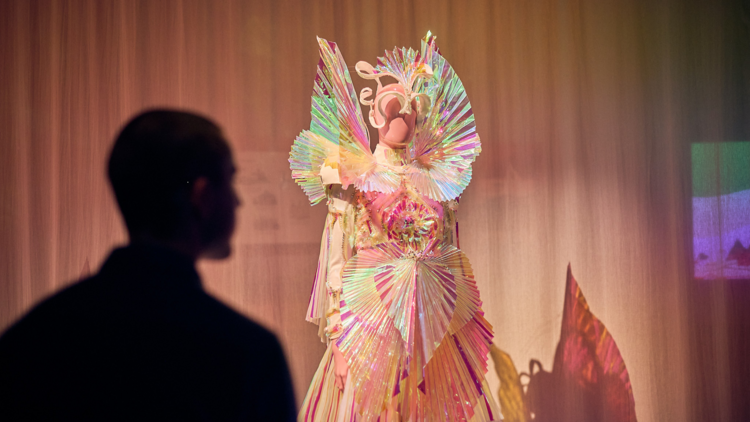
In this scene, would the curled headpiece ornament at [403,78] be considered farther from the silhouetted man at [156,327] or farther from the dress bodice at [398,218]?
the silhouetted man at [156,327]

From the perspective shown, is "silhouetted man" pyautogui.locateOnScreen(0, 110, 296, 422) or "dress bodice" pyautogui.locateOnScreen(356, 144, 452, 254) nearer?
"silhouetted man" pyautogui.locateOnScreen(0, 110, 296, 422)

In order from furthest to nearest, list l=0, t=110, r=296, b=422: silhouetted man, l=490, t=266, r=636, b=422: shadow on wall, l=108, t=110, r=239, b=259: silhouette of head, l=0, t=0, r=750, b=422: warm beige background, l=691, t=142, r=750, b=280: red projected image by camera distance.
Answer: l=691, t=142, r=750, b=280: red projected image, l=490, t=266, r=636, b=422: shadow on wall, l=0, t=0, r=750, b=422: warm beige background, l=108, t=110, r=239, b=259: silhouette of head, l=0, t=110, r=296, b=422: silhouetted man

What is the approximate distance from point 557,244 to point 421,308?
102cm

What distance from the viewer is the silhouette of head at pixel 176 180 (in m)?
1.65

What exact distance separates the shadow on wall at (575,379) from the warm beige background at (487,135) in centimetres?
5

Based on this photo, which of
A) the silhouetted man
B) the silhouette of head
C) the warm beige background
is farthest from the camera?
the warm beige background

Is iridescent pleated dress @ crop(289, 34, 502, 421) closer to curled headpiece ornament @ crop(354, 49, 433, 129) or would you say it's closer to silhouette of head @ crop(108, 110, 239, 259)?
curled headpiece ornament @ crop(354, 49, 433, 129)

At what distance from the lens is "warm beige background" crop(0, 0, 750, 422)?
1771 mm

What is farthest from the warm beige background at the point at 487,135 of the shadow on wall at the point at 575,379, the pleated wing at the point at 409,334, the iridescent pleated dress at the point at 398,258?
the pleated wing at the point at 409,334

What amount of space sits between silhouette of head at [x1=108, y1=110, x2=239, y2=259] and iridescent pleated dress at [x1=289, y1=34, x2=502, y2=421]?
31 cm

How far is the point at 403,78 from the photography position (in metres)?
1.57

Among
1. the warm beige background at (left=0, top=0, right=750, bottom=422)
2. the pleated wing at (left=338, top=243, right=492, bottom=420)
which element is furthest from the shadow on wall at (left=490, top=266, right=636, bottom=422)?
the pleated wing at (left=338, top=243, right=492, bottom=420)

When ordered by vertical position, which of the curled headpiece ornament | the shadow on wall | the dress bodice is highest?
the curled headpiece ornament

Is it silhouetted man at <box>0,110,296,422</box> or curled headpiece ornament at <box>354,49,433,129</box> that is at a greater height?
curled headpiece ornament at <box>354,49,433,129</box>
